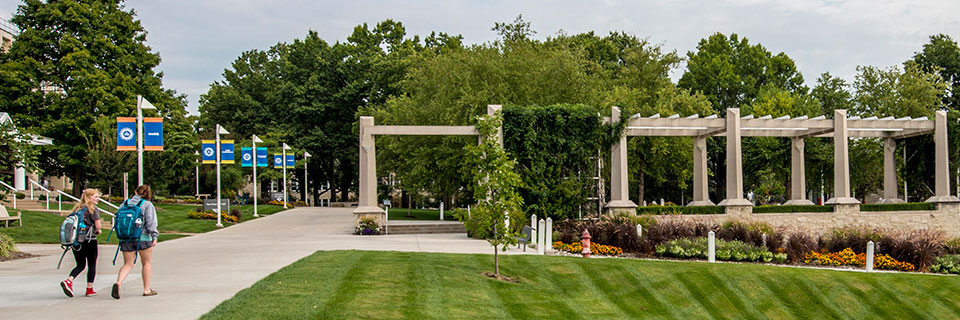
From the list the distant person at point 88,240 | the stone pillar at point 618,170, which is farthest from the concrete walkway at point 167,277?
the stone pillar at point 618,170

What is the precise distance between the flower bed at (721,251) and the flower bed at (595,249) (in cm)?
114

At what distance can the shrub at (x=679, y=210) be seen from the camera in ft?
98.4

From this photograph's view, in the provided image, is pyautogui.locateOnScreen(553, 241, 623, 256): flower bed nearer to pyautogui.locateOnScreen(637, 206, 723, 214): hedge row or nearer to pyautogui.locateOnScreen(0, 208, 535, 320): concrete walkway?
pyautogui.locateOnScreen(0, 208, 535, 320): concrete walkway

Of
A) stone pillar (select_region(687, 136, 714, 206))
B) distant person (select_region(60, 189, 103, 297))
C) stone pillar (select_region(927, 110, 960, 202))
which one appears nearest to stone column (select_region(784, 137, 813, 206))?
stone pillar (select_region(687, 136, 714, 206))

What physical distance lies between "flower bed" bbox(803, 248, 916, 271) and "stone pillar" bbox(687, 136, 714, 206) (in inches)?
523

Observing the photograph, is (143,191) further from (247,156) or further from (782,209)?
(247,156)

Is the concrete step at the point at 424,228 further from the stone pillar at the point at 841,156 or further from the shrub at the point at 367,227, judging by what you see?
the stone pillar at the point at 841,156

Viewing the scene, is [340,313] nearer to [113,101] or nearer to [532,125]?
[532,125]

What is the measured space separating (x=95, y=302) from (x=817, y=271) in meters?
13.8

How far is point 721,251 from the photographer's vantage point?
64.5 feet

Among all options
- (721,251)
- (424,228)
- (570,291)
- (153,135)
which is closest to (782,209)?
(721,251)

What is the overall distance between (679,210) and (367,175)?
1241cm

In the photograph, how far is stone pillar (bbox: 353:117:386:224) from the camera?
28531 millimetres

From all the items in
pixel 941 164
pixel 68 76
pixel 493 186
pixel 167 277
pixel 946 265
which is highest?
pixel 68 76
